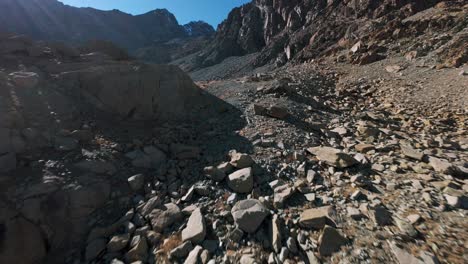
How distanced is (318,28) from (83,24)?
351ft

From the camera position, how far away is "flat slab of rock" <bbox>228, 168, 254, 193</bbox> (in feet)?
14.8

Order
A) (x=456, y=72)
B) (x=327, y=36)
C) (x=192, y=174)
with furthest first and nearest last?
(x=327, y=36) → (x=456, y=72) → (x=192, y=174)

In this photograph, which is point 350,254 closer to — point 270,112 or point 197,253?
point 197,253

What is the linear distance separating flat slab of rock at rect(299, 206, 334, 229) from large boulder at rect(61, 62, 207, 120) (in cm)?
556

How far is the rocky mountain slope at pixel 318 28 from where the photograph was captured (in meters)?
19.0

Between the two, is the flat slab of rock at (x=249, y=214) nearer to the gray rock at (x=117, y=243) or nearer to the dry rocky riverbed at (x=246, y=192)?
the dry rocky riverbed at (x=246, y=192)

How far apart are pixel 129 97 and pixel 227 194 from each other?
499 centimetres

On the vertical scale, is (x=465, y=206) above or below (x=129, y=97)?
below

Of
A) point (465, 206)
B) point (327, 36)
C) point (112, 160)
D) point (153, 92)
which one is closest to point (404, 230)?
point (465, 206)

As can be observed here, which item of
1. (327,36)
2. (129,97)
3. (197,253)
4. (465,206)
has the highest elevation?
(327,36)

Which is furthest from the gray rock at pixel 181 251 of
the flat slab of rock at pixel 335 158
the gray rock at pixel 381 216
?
the flat slab of rock at pixel 335 158

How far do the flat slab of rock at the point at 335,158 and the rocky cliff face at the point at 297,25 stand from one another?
24192 mm

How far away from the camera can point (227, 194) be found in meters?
4.48

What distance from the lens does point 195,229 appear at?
12.3 ft
